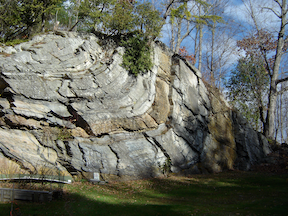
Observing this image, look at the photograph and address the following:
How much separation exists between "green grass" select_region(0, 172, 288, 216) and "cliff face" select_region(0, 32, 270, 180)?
1531 mm

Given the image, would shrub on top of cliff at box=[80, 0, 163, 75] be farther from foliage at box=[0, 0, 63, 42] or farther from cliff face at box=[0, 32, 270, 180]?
foliage at box=[0, 0, 63, 42]

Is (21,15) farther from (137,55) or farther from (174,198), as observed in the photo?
(174,198)

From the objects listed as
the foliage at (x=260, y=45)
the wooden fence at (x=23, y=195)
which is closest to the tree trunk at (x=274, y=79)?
the foliage at (x=260, y=45)

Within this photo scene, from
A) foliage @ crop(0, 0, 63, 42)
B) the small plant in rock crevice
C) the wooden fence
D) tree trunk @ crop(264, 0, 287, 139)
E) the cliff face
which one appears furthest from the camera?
tree trunk @ crop(264, 0, 287, 139)

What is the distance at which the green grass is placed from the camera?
29.0 ft

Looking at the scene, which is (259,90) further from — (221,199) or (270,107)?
(221,199)

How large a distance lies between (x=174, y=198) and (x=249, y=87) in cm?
2229

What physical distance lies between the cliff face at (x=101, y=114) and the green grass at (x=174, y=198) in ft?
5.02

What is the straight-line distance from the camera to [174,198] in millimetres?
11422

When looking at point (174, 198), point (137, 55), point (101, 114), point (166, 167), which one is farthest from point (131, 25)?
point (174, 198)

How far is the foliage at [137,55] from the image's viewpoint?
17453 mm

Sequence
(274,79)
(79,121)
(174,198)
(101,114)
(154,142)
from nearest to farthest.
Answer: (174,198) → (79,121) → (101,114) → (154,142) → (274,79)

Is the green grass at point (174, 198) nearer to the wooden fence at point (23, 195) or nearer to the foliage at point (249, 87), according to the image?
the wooden fence at point (23, 195)

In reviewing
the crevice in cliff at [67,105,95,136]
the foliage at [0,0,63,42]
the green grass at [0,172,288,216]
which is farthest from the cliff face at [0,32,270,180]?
the foliage at [0,0,63,42]
